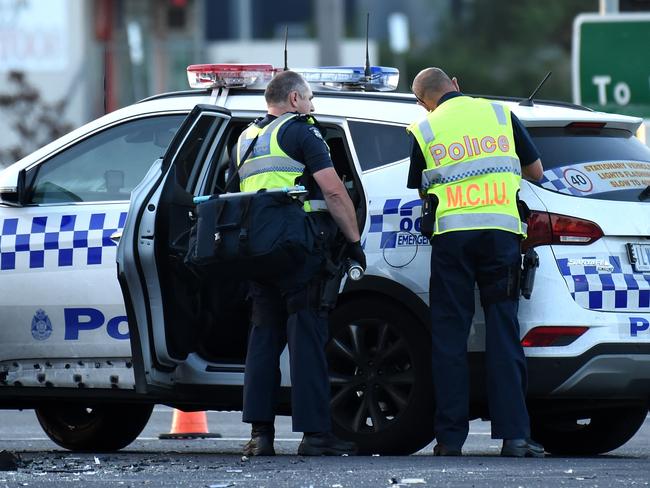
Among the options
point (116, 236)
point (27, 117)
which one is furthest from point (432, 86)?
point (27, 117)

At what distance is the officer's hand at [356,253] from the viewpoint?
758cm

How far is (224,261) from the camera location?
7641 mm

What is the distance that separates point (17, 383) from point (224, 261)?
4.40 ft

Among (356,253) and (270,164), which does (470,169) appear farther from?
(270,164)

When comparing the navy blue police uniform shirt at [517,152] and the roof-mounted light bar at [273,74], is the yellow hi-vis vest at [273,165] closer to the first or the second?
the navy blue police uniform shirt at [517,152]

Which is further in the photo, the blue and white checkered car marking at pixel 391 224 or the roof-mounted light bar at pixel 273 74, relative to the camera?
the roof-mounted light bar at pixel 273 74

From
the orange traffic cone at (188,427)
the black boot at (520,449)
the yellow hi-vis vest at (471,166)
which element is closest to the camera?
the yellow hi-vis vest at (471,166)

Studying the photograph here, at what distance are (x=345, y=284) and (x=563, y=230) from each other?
939mm

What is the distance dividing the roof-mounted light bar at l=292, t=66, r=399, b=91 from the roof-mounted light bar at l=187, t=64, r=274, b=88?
0.57 ft

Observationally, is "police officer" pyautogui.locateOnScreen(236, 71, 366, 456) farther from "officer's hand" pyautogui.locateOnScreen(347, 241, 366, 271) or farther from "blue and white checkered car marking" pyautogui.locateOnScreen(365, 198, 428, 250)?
"blue and white checkered car marking" pyautogui.locateOnScreen(365, 198, 428, 250)

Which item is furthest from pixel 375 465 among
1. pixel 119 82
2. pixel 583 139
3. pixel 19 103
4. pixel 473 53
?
pixel 473 53

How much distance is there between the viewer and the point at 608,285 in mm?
7531

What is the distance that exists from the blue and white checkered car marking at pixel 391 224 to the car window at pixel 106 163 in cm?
109

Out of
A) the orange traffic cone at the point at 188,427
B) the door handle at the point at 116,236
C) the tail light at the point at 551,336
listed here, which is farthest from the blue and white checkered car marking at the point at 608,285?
the orange traffic cone at the point at 188,427
